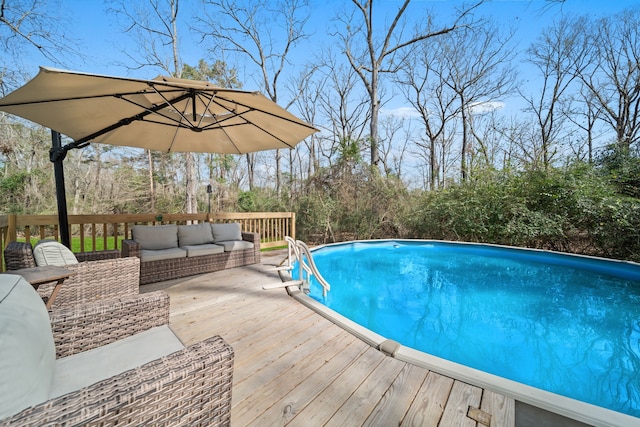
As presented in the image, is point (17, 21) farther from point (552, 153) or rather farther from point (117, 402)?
point (552, 153)

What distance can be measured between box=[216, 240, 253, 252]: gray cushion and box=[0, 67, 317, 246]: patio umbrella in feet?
5.39

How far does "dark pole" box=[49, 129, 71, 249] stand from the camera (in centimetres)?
329

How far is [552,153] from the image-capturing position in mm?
7434

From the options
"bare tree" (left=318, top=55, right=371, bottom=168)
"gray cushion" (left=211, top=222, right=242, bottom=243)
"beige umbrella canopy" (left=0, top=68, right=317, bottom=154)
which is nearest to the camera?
"beige umbrella canopy" (left=0, top=68, right=317, bottom=154)

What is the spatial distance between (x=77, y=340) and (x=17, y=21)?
30.2 feet

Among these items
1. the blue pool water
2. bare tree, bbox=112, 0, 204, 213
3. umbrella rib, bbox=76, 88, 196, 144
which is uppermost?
bare tree, bbox=112, 0, 204, 213

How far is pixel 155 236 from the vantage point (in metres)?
4.28

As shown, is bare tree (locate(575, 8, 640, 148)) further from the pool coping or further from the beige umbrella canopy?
the beige umbrella canopy

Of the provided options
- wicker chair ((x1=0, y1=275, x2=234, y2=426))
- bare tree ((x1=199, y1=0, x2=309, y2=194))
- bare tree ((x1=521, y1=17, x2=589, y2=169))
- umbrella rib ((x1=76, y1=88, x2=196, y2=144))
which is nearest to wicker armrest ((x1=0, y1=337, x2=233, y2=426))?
wicker chair ((x1=0, y1=275, x2=234, y2=426))

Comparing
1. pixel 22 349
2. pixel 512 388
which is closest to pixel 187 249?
pixel 22 349

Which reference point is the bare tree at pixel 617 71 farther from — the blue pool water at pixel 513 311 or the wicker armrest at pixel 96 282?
the wicker armrest at pixel 96 282

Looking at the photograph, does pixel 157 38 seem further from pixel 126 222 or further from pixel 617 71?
pixel 617 71

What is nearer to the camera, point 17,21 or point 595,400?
point 595,400

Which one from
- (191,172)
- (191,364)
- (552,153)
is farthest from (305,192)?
(191,364)
